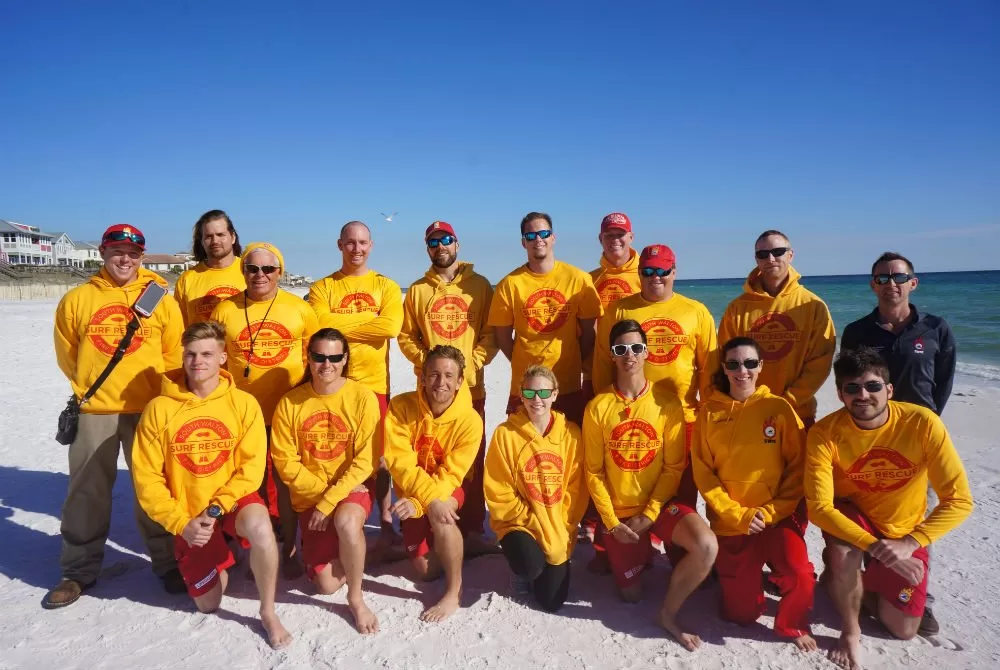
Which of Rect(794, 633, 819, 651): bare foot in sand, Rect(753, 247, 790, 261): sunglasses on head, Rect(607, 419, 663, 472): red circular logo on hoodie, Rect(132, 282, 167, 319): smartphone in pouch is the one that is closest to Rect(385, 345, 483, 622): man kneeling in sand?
Rect(607, 419, 663, 472): red circular logo on hoodie

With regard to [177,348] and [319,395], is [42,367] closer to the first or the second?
[177,348]

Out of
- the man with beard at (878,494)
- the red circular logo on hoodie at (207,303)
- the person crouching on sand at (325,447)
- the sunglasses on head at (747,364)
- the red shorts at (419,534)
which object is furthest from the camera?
the red circular logo on hoodie at (207,303)

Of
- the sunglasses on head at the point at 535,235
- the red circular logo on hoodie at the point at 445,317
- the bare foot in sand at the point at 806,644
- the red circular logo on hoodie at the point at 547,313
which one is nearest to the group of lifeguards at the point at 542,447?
the bare foot in sand at the point at 806,644

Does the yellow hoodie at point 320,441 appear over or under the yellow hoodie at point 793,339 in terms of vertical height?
under

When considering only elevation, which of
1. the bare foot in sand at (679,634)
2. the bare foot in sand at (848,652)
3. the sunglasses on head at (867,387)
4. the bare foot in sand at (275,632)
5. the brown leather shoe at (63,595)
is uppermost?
the sunglasses on head at (867,387)

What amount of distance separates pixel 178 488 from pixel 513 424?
8.10 ft

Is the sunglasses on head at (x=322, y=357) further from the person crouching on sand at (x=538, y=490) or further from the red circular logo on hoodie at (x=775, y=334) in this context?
the red circular logo on hoodie at (x=775, y=334)

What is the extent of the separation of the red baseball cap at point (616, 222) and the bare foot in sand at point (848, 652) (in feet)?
12.4

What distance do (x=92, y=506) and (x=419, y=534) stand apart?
252cm

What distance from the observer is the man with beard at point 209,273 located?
505cm

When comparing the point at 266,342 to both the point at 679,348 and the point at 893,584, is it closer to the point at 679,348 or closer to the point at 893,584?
the point at 679,348

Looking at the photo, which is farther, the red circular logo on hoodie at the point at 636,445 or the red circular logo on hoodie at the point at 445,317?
the red circular logo on hoodie at the point at 445,317

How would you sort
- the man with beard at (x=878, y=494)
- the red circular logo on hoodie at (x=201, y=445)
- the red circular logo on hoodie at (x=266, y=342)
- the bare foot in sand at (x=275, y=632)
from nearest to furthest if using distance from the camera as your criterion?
the man with beard at (x=878, y=494), the bare foot in sand at (x=275, y=632), the red circular logo on hoodie at (x=201, y=445), the red circular logo on hoodie at (x=266, y=342)

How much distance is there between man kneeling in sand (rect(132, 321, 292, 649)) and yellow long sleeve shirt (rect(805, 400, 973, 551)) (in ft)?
12.3
